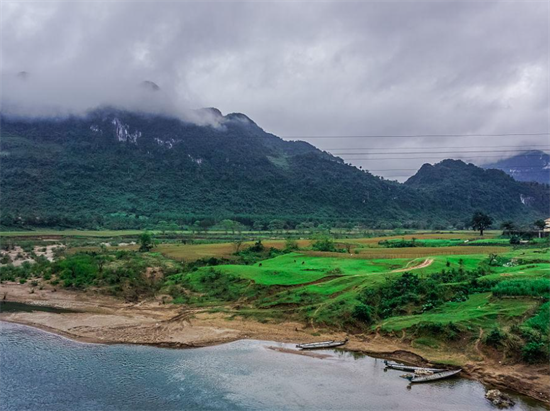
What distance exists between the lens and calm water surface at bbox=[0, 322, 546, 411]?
21.6 meters

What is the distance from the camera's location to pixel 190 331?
3309 centimetres

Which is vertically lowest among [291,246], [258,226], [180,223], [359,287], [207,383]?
[207,383]

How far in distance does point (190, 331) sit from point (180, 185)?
125265mm

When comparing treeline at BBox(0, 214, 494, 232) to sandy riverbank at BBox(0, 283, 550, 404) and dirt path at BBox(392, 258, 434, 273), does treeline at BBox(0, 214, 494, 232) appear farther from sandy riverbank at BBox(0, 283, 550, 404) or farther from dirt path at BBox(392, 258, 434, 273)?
dirt path at BBox(392, 258, 434, 273)

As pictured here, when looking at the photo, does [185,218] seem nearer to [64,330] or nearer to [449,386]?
[64,330]

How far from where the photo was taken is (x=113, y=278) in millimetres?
45812

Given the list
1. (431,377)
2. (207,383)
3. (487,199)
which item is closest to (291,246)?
(431,377)

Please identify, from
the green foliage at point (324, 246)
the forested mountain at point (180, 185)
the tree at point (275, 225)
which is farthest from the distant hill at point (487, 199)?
the green foliage at point (324, 246)

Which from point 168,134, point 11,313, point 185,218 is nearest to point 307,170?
point 168,134

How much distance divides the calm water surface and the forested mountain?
8508 cm

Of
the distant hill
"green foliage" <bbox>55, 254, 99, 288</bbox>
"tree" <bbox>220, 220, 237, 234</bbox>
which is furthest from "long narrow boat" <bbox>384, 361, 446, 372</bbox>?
the distant hill

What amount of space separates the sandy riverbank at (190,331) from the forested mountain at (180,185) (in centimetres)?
7075

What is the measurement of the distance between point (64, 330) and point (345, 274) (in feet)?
85.7

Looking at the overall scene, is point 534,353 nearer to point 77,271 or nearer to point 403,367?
point 403,367
